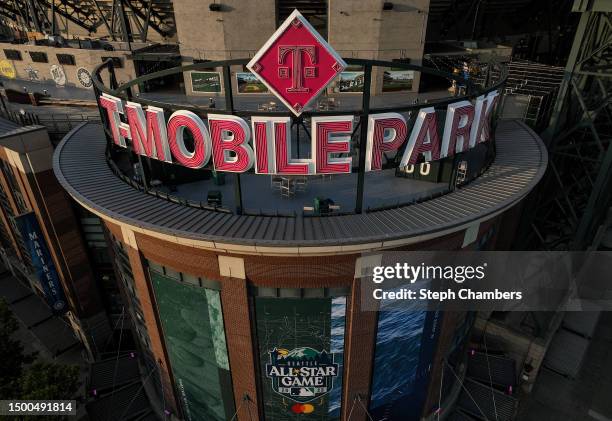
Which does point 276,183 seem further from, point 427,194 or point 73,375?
point 73,375

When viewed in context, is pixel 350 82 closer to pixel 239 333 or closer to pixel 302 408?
pixel 239 333

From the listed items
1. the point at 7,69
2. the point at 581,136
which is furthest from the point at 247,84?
the point at 7,69

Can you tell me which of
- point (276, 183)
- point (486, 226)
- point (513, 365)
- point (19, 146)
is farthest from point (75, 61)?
point (513, 365)

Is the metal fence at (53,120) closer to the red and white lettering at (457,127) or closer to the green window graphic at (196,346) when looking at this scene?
the green window graphic at (196,346)

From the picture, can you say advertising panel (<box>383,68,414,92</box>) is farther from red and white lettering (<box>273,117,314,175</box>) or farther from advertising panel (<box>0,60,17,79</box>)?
advertising panel (<box>0,60,17,79</box>)

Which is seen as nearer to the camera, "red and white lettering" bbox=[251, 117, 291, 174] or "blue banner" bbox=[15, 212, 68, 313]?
"red and white lettering" bbox=[251, 117, 291, 174]

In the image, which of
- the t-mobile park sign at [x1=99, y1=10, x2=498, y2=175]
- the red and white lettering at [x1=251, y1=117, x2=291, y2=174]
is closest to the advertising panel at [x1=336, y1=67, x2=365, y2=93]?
the t-mobile park sign at [x1=99, y1=10, x2=498, y2=175]
